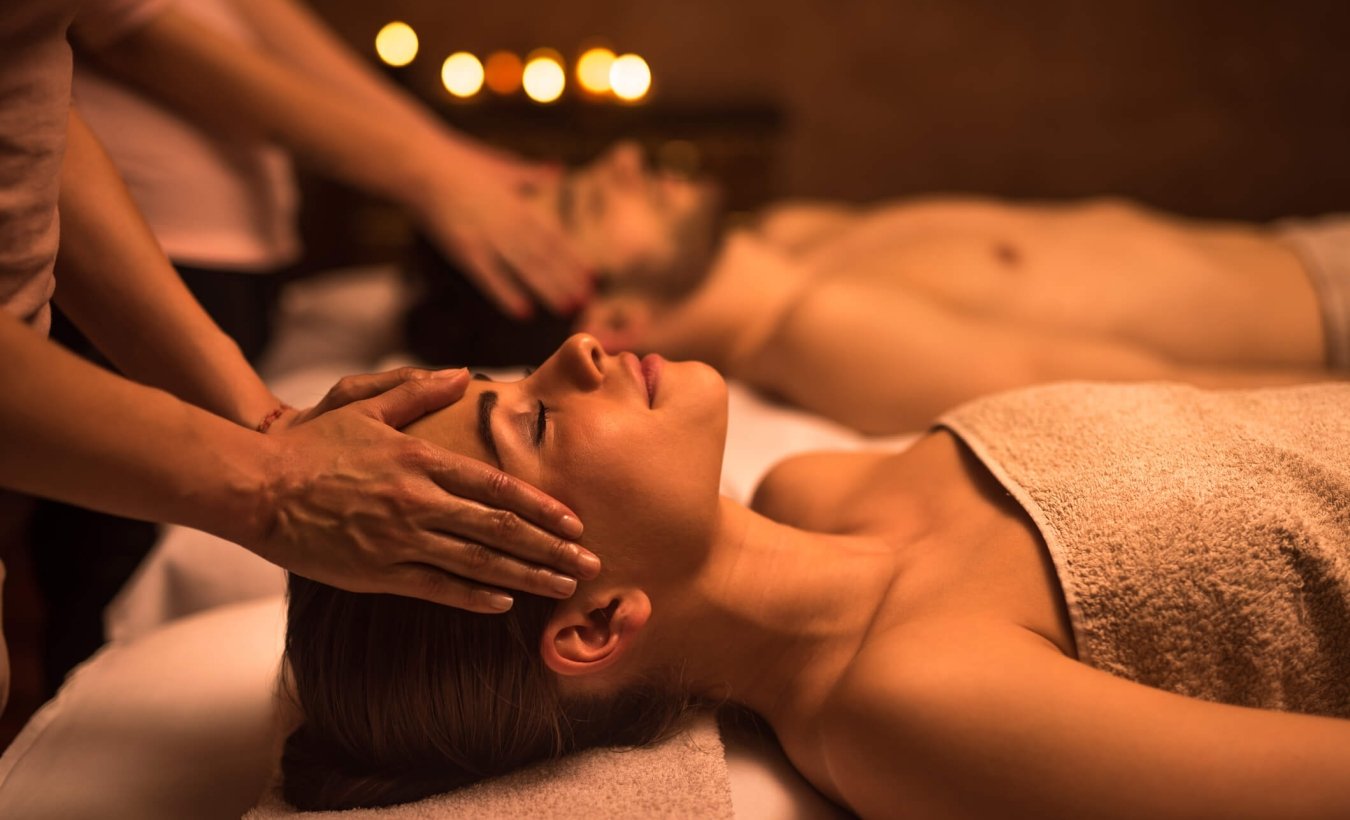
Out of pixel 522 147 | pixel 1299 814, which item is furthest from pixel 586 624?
pixel 522 147

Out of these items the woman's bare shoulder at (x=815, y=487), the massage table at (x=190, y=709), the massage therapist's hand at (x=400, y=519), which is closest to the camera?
the massage therapist's hand at (x=400, y=519)

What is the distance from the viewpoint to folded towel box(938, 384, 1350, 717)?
3.16 feet

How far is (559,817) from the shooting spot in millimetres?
944

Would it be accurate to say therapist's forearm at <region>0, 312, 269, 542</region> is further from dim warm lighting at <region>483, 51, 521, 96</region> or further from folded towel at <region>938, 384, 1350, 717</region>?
dim warm lighting at <region>483, 51, 521, 96</region>

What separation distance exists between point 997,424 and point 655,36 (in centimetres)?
196

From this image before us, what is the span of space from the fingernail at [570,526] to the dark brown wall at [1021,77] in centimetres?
217

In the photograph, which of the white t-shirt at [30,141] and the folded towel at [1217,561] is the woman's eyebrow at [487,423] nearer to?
the white t-shirt at [30,141]

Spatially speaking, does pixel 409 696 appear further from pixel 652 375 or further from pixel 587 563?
pixel 652 375

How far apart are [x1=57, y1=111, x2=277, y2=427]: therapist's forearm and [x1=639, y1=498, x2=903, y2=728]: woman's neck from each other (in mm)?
525

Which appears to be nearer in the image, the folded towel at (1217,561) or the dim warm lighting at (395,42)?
the folded towel at (1217,561)

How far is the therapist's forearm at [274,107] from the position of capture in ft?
5.13

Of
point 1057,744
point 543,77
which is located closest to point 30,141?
point 1057,744

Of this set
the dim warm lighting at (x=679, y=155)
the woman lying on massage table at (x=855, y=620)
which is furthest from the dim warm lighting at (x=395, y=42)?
the woman lying on massage table at (x=855, y=620)

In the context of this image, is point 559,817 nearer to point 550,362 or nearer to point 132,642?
point 550,362
